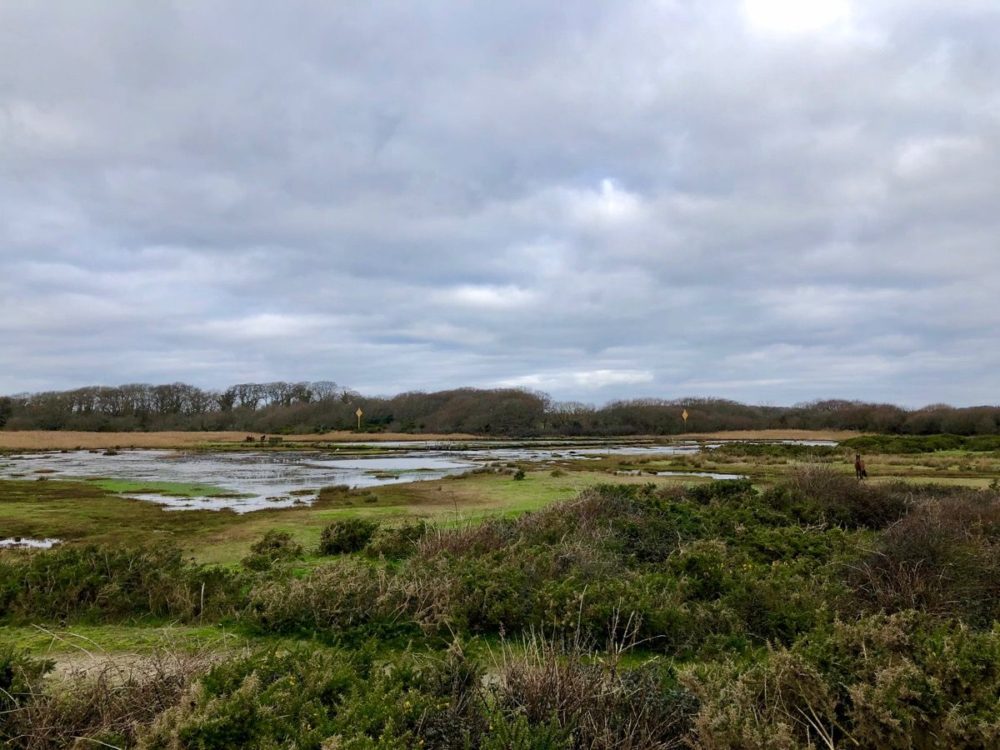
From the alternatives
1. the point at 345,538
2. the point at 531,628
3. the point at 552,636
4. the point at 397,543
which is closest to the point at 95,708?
the point at 552,636

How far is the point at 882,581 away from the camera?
7.84 metres

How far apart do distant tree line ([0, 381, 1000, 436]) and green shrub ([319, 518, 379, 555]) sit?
302 ft

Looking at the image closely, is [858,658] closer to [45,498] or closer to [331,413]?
[45,498]

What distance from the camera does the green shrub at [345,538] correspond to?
38.7ft

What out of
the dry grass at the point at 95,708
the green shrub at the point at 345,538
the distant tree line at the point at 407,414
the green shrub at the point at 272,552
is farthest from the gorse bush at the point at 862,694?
the distant tree line at the point at 407,414

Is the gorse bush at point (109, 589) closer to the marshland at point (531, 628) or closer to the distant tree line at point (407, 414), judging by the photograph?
the marshland at point (531, 628)

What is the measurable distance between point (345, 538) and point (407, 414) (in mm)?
123986

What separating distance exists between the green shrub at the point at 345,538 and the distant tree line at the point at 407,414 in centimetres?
9199

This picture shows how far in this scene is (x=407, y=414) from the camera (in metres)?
135

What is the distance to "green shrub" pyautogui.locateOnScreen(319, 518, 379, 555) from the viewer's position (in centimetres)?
1179

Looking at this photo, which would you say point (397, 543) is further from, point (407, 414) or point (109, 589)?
point (407, 414)

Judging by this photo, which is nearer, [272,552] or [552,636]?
[552,636]

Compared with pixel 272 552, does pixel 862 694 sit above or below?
above

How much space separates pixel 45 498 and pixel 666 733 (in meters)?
24.2
